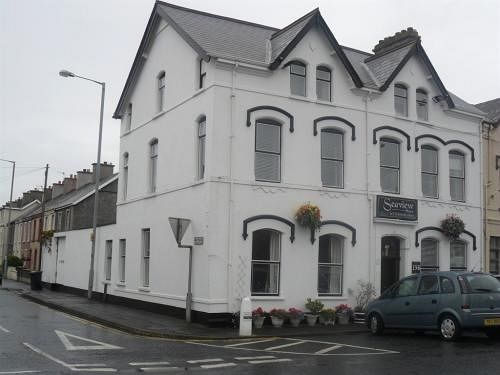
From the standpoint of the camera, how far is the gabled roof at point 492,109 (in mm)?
25328

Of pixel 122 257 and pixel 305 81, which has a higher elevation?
pixel 305 81

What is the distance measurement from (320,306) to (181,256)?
4.80 m

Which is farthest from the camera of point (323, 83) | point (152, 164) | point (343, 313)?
point (152, 164)

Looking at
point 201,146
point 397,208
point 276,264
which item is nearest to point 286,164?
point 201,146

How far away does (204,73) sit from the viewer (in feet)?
64.0

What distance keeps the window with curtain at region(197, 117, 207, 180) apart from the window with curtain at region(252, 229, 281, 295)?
2.69m

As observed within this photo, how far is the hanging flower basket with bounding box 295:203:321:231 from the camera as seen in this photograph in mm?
18828

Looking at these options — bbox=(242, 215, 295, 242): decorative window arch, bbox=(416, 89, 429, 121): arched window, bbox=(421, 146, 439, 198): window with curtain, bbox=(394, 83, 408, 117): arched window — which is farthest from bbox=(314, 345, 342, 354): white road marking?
bbox=(416, 89, 429, 121): arched window

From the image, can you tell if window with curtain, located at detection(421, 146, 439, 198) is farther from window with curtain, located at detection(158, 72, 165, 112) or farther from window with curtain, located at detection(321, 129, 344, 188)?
window with curtain, located at detection(158, 72, 165, 112)

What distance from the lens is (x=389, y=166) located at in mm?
21641

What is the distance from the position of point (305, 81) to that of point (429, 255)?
8029 millimetres

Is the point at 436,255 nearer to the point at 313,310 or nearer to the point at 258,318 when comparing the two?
the point at 313,310

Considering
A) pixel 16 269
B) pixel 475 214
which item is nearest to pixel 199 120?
pixel 475 214

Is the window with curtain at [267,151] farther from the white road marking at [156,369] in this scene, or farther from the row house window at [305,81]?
the white road marking at [156,369]
